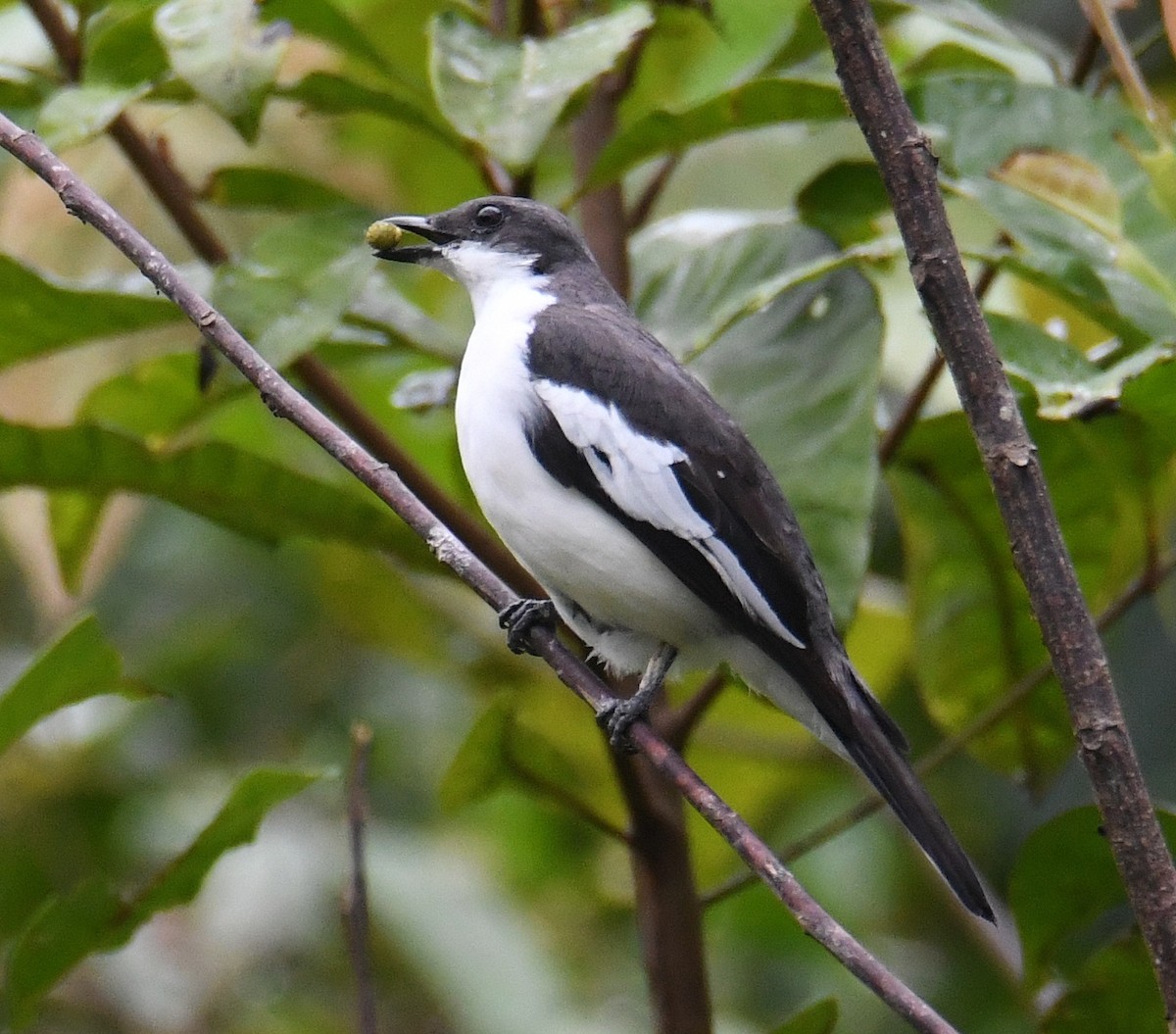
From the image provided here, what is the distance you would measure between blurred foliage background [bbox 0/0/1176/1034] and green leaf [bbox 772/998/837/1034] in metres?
0.45

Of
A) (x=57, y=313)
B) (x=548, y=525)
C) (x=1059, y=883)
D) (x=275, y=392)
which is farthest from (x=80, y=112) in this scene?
(x=1059, y=883)

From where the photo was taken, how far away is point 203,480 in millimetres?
2803

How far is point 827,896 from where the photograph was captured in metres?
3.89

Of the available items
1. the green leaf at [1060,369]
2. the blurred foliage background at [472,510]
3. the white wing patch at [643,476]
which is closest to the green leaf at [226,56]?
the blurred foliage background at [472,510]

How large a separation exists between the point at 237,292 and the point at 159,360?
60 cm

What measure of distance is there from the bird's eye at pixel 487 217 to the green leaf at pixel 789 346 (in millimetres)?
315

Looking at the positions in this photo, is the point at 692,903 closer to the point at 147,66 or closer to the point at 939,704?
the point at 939,704

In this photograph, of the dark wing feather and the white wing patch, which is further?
the white wing patch

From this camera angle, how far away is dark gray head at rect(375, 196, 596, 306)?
10.9ft

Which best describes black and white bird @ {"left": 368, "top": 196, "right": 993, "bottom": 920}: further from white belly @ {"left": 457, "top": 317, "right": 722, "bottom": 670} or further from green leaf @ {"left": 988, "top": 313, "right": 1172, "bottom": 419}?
green leaf @ {"left": 988, "top": 313, "right": 1172, "bottom": 419}

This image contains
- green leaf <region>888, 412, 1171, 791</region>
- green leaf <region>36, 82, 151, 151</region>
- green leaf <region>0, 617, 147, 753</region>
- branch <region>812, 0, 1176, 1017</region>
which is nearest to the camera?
branch <region>812, 0, 1176, 1017</region>

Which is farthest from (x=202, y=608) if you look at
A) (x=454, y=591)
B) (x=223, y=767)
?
(x=454, y=591)

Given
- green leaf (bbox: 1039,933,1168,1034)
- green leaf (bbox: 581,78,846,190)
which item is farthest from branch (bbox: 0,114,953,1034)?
green leaf (bbox: 1039,933,1168,1034)

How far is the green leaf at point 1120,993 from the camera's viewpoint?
250 centimetres
